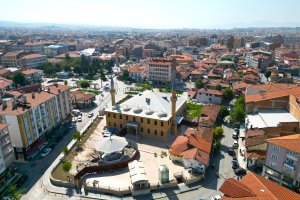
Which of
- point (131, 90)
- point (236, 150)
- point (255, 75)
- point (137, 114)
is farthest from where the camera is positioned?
point (255, 75)

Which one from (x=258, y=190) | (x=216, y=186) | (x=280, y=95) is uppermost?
(x=280, y=95)

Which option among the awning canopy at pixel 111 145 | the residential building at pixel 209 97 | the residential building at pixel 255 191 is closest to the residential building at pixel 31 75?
the residential building at pixel 209 97

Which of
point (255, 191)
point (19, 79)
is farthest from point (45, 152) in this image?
point (19, 79)

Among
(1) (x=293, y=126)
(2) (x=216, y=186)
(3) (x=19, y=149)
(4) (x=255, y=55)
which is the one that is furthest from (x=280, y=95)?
(4) (x=255, y=55)

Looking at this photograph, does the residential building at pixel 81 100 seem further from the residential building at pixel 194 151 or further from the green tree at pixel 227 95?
the green tree at pixel 227 95

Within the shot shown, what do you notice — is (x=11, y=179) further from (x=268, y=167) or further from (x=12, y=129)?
(x=268, y=167)

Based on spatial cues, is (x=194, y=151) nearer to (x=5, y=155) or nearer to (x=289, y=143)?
(x=289, y=143)
